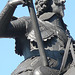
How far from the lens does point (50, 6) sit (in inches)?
310

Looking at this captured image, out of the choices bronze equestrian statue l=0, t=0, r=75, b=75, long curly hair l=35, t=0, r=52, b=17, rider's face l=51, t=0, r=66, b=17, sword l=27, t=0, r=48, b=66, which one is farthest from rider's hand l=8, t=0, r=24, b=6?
rider's face l=51, t=0, r=66, b=17

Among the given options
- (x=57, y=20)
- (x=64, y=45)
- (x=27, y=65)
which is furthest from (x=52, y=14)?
(x=27, y=65)

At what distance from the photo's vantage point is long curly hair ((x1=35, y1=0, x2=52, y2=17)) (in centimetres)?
779

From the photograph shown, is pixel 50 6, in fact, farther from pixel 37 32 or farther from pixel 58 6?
pixel 37 32

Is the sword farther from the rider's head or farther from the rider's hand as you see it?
the rider's head

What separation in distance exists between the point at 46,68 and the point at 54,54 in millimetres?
562

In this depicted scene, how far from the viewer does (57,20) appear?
25.6 feet

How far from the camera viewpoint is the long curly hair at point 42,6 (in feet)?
25.6

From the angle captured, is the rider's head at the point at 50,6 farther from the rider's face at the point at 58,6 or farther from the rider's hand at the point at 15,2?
the rider's hand at the point at 15,2

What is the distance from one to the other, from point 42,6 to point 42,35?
24.4 inches

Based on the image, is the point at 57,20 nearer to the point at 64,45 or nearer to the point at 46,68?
the point at 64,45

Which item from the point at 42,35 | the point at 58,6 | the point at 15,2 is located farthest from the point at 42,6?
the point at 15,2

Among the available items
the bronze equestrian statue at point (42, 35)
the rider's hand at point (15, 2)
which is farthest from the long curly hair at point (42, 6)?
the rider's hand at point (15, 2)

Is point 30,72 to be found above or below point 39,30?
below
